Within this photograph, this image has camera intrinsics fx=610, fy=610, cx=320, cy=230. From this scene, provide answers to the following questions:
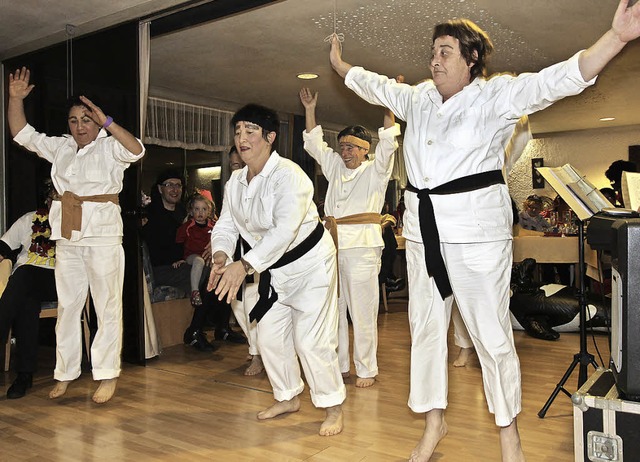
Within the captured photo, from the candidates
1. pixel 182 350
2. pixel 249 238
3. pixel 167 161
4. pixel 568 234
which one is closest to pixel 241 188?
pixel 249 238

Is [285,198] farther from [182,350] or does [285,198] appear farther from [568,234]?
[568,234]

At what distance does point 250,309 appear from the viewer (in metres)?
3.76

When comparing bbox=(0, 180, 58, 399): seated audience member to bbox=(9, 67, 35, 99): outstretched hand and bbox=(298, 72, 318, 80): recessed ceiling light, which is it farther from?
bbox=(298, 72, 318, 80): recessed ceiling light

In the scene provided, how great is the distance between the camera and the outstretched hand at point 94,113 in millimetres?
3166

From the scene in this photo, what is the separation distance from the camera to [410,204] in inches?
86.1

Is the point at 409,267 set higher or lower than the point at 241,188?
lower

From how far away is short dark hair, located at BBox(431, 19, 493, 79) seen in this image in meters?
2.04

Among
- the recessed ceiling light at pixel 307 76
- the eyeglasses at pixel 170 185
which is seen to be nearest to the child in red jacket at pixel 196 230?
the eyeglasses at pixel 170 185

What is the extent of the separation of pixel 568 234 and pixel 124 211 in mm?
3341

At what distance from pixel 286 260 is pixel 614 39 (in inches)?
57.9

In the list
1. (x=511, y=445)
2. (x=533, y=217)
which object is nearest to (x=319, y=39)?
(x=533, y=217)

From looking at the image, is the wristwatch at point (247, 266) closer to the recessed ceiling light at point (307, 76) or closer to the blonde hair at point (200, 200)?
the blonde hair at point (200, 200)

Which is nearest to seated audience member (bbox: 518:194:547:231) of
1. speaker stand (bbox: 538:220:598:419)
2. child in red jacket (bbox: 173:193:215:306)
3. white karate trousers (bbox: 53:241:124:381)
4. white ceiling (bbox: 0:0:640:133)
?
white ceiling (bbox: 0:0:640:133)

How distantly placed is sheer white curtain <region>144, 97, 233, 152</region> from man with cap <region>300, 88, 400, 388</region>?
127 inches
